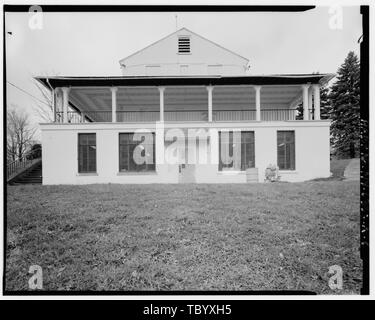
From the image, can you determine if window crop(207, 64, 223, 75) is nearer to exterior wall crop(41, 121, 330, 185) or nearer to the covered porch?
the covered porch

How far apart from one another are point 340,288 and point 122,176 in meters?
7.09

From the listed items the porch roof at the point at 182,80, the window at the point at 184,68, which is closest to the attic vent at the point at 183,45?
the window at the point at 184,68

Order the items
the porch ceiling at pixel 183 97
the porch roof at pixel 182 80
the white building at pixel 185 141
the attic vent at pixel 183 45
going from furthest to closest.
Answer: the attic vent at pixel 183 45 < the porch ceiling at pixel 183 97 < the porch roof at pixel 182 80 < the white building at pixel 185 141

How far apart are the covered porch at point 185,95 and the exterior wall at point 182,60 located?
6.88ft

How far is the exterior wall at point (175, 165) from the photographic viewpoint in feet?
25.1

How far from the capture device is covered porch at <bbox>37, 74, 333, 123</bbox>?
9227mm

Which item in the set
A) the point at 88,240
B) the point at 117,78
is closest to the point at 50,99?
the point at 117,78

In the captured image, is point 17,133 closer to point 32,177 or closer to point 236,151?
point 32,177

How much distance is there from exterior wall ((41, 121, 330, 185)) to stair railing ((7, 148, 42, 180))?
139 cm

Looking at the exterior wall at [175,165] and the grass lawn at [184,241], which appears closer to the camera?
the grass lawn at [184,241]

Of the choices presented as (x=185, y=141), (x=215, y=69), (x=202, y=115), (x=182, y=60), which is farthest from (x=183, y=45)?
(x=185, y=141)

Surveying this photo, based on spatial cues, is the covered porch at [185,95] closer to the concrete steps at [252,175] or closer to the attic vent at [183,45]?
the concrete steps at [252,175]

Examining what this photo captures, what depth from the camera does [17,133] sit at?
13.8 feet
